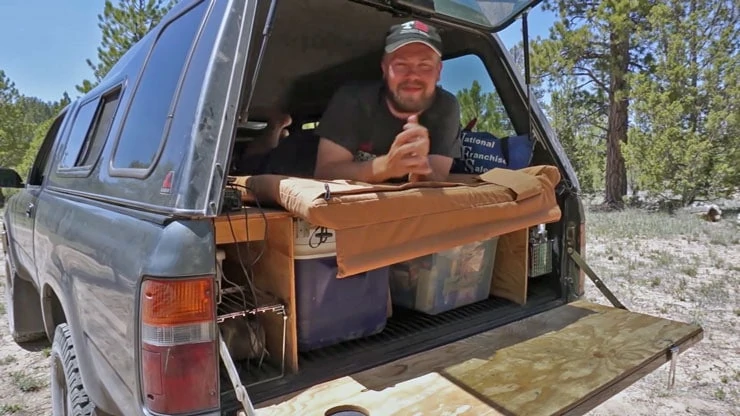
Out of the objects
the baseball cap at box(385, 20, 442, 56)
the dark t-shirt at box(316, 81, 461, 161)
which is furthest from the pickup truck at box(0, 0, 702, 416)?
the dark t-shirt at box(316, 81, 461, 161)

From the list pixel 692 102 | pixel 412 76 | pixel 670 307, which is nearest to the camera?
pixel 412 76

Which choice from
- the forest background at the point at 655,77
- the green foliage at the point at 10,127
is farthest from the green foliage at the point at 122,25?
the green foliage at the point at 10,127

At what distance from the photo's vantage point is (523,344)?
6.94ft

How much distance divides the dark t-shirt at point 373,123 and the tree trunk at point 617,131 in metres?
12.6

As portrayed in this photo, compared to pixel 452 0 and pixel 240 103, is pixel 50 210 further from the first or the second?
pixel 452 0

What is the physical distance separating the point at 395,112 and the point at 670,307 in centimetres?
389

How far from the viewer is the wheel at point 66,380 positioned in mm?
1937

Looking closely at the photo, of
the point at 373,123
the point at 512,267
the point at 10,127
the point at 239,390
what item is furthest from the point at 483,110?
the point at 10,127

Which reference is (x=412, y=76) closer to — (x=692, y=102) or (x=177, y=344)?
(x=177, y=344)

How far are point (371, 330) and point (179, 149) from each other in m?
1.09

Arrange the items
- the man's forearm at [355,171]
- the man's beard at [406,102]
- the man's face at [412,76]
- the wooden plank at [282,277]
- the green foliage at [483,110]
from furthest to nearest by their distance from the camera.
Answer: the green foliage at [483,110], the man's beard at [406,102], the man's face at [412,76], the man's forearm at [355,171], the wooden plank at [282,277]

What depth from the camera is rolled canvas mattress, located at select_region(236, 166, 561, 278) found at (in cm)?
160

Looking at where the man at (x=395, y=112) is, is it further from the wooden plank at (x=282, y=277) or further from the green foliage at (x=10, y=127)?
the green foliage at (x=10, y=127)

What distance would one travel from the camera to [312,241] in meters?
1.79
